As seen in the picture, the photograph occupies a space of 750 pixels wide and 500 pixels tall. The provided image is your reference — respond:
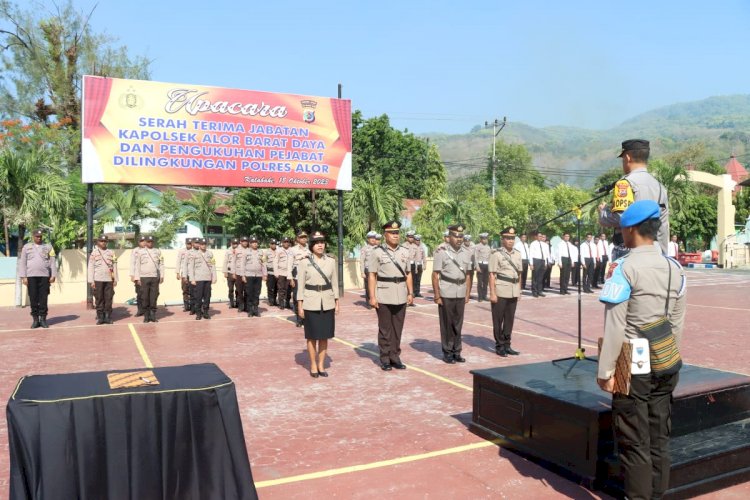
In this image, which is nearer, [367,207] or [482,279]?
[482,279]

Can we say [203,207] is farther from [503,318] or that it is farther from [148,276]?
[503,318]

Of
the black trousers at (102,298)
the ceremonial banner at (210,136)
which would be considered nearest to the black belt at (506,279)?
the black trousers at (102,298)

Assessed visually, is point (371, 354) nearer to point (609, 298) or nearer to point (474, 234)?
point (609, 298)

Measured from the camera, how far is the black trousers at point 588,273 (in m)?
18.2

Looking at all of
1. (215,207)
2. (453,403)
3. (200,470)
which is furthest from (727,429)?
(215,207)

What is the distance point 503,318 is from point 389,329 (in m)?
1.76

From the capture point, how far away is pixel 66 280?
50.3ft

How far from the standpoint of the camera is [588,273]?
1864 centimetres

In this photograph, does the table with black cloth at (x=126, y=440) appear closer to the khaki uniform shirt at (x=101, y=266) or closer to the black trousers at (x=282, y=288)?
the khaki uniform shirt at (x=101, y=266)

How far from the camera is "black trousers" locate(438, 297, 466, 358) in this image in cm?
765

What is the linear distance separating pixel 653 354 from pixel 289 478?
244cm

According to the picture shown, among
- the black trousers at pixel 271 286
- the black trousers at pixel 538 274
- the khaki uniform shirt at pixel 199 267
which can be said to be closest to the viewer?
the khaki uniform shirt at pixel 199 267

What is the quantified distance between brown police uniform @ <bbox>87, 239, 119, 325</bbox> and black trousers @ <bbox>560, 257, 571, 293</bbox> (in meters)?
11.9

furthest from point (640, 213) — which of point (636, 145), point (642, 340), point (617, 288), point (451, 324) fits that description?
point (451, 324)
